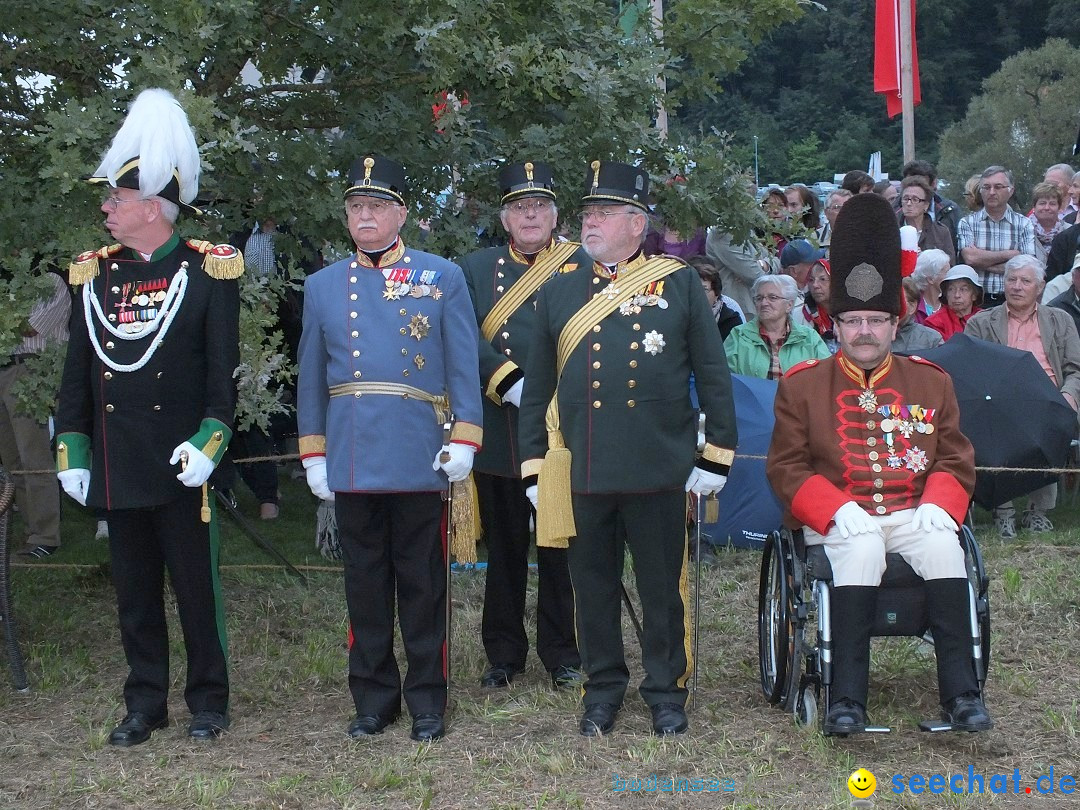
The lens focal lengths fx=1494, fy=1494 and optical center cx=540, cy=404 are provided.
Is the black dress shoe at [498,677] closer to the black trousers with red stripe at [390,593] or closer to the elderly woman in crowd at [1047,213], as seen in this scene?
the black trousers with red stripe at [390,593]

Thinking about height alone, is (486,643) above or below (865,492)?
below

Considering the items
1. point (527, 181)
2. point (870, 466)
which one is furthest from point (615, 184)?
point (870, 466)

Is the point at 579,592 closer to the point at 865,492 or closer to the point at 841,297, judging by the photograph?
the point at 865,492

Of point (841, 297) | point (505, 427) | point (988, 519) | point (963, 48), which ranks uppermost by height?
point (963, 48)

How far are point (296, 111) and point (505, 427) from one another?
220 cm

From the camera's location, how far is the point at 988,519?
9.02 meters

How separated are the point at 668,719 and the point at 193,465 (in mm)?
1834

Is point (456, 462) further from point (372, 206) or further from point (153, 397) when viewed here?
→ point (153, 397)

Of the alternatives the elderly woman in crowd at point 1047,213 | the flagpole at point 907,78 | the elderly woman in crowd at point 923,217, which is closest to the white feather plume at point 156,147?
the elderly woman in crowd at point 923,217

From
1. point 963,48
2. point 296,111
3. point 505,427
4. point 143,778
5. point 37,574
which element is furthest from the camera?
point 963,48

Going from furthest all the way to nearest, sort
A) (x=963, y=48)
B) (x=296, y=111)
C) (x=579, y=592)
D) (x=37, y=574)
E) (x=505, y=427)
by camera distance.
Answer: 1. (x=963, y=48)
2. (x=37, y=574)
3. (x=296, y=111)
4. (x=505, y=427)
5. (x=579, y=592)

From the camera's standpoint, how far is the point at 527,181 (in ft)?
18.7

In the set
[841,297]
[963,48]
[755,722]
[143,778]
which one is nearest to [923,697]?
[755,722]

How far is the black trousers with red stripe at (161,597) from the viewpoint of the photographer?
528 centimetres
